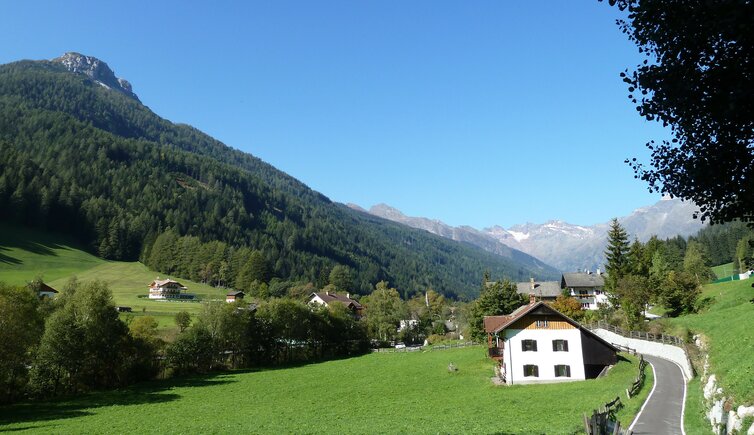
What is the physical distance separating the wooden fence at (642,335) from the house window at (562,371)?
35.3 ft

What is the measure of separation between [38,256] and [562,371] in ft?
504

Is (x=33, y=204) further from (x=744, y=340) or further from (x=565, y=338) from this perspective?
(x=744, y=340)

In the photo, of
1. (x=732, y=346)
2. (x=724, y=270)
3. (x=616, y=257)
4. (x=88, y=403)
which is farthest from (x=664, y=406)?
(x=724, y=270)

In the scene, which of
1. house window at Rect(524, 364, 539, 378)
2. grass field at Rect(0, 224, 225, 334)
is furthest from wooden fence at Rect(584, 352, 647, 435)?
grass field at Rect(0, 224, 225, 334)

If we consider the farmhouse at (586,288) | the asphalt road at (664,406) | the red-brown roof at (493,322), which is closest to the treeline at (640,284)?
the red-brown roof at (493,322)

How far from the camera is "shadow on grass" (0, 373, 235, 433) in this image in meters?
36.7

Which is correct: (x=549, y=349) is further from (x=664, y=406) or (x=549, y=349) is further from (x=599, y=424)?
(x=599, y=424)

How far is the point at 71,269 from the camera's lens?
140 metres

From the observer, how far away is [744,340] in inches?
1171

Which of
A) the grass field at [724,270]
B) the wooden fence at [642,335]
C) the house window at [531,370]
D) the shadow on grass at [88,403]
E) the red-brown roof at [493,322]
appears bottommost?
the shadow on grass at [88,403]

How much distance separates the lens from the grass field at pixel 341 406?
2989 cm

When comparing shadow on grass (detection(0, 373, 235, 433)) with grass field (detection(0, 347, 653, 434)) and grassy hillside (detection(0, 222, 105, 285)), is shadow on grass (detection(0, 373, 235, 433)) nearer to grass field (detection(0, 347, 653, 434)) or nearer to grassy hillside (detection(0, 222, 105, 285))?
grass field (detection(0, 347, 653, 434))

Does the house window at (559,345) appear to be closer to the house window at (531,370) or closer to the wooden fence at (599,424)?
the house window at (531,370)

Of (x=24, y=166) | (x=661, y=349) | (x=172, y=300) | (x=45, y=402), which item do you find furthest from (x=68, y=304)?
(x=24, y=166)
